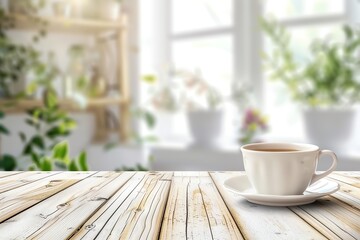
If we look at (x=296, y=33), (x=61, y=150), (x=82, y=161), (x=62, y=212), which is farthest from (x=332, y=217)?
(x=296, y=33)

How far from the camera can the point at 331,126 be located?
1981 millimetres

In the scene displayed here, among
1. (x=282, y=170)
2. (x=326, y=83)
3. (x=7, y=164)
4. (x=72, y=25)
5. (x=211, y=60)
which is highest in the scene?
(x=72, y=25)

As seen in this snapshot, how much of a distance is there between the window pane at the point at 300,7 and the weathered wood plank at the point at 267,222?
6.00 ft

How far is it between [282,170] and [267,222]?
4.8 inches

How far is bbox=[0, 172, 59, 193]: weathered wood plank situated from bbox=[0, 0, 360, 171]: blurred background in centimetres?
115

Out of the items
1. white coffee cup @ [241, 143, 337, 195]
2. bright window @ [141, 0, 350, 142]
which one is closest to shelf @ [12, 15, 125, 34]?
bright window @ [141, 0, 350, 142]

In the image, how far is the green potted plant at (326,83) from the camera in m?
1.98

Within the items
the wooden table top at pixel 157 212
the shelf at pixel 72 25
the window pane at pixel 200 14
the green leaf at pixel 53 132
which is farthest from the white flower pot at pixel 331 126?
the wooden table top at pixel 157 212

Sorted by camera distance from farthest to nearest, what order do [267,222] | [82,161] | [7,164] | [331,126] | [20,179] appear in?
[331,126] → [7,164] → [82,161] → [20,179] → [267,222]

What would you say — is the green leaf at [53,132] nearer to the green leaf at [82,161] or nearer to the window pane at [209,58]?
the green leaf at [82,161]

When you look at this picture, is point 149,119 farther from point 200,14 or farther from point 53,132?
point 53,132

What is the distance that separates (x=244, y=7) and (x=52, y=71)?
1.01 meters

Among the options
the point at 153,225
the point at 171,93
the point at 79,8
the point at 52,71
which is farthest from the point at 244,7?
the point at 153,225

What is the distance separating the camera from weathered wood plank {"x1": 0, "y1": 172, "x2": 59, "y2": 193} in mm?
749
